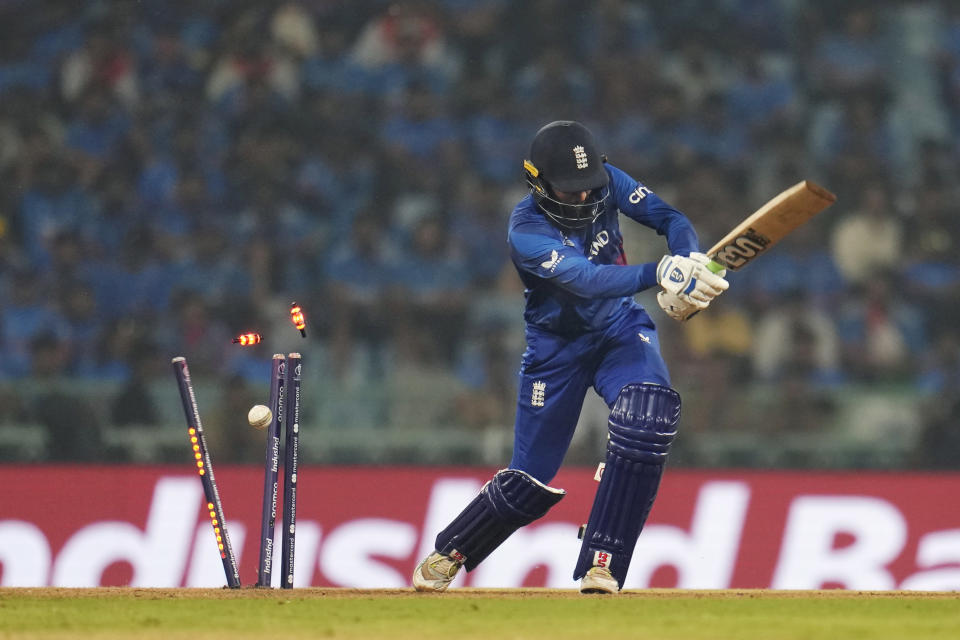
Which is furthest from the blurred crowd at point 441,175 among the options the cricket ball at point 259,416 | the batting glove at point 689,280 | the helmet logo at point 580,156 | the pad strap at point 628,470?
the batting glove at point 689,280

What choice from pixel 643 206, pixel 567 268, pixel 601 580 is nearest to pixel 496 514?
pixel 601 580

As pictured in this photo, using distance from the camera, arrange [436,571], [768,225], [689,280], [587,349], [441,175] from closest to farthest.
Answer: [689,280], [768,225], [587,349], [436,571], [441,175]

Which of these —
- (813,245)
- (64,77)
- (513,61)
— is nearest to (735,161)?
(813,245)

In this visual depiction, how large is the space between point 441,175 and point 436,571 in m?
4.92

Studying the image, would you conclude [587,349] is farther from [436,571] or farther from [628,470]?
[436,571]

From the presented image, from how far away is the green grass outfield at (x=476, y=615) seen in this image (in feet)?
15.3

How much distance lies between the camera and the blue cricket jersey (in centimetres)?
564

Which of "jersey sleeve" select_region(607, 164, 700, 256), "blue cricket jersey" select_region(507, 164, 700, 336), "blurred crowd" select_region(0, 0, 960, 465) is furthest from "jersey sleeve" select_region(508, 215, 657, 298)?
"blurred crowd" select_region(0, 0, 960, 465)

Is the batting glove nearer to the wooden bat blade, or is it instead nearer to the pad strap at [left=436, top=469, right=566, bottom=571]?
the wooden bat blade

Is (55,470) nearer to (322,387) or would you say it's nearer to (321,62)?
(322,387)

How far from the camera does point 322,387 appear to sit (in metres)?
9.37

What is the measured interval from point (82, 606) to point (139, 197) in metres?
5.57

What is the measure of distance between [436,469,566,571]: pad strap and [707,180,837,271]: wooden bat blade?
1174 mm

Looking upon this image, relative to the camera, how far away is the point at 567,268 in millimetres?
5680
